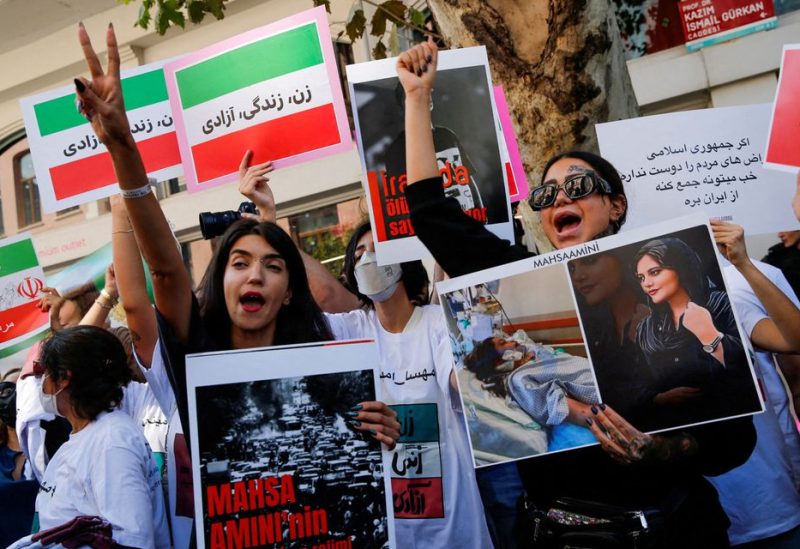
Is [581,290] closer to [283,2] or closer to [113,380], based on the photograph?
[113,380]

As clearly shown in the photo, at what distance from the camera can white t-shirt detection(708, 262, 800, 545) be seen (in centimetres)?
228

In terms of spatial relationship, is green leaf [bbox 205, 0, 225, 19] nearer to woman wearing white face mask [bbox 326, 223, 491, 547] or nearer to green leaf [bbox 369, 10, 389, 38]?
green leaf [bbox 369, 10, 389, 38]

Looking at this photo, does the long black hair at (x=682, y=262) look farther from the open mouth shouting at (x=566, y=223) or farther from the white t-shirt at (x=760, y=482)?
the white t-shirt at (x=760, y=482)

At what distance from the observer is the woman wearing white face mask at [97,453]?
221cm

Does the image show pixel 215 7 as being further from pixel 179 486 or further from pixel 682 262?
pixel 682 262

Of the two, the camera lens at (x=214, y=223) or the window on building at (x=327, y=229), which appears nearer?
the camera lens at (x=214, y=223)

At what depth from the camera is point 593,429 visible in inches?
67.0

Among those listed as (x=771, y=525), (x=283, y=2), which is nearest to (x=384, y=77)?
(x=771, y=525)

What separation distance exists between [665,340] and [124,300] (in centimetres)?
151

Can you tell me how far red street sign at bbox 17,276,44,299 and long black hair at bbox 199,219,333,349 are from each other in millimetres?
2743

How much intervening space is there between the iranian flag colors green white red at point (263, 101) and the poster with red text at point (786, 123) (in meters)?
1.37

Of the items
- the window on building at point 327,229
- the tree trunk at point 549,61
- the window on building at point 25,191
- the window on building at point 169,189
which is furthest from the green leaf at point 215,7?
the window on building at point 25,191

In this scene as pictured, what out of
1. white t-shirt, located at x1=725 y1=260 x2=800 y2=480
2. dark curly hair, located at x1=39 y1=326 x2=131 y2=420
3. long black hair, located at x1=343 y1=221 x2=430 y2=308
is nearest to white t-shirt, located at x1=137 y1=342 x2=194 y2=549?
dark curly hair, located at x1=39 y1=326 x2=131 y2=420

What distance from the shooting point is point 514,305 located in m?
1.85
